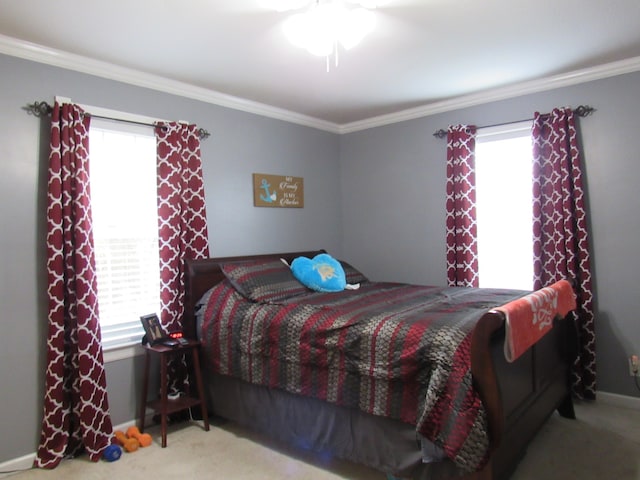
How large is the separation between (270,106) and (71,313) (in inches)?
89.7

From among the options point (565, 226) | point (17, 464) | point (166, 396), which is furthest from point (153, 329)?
point (565, 226)

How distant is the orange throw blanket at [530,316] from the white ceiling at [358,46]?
146 cm

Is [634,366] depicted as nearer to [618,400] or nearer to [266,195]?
[618,400]

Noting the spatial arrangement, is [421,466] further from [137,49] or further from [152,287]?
[137,49]

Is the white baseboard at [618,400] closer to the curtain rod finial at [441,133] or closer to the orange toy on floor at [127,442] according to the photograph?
the curtain rod finial at [441,133]

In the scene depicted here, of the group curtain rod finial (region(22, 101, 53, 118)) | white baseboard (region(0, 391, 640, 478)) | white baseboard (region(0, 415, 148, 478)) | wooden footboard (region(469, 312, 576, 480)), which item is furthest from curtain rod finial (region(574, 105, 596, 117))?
white baseboard (region(0, 415, 148, 478))

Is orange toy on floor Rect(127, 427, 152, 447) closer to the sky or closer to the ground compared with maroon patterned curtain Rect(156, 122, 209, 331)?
closer to the ground

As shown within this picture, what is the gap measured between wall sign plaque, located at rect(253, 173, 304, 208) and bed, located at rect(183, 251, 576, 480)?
0.74 meters

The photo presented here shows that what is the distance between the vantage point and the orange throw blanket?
1823 mm

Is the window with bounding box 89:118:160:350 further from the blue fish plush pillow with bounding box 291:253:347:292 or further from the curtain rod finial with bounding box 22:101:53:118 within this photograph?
the blue fish plush pillow with bounding box 291:253:347:292

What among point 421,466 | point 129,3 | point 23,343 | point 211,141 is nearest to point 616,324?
point 421,466

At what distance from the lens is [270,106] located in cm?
385

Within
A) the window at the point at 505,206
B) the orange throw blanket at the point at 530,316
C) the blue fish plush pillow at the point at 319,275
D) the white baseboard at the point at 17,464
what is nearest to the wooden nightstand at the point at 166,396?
the white baseboard at the point at 17,464

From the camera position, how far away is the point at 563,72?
316 cm
